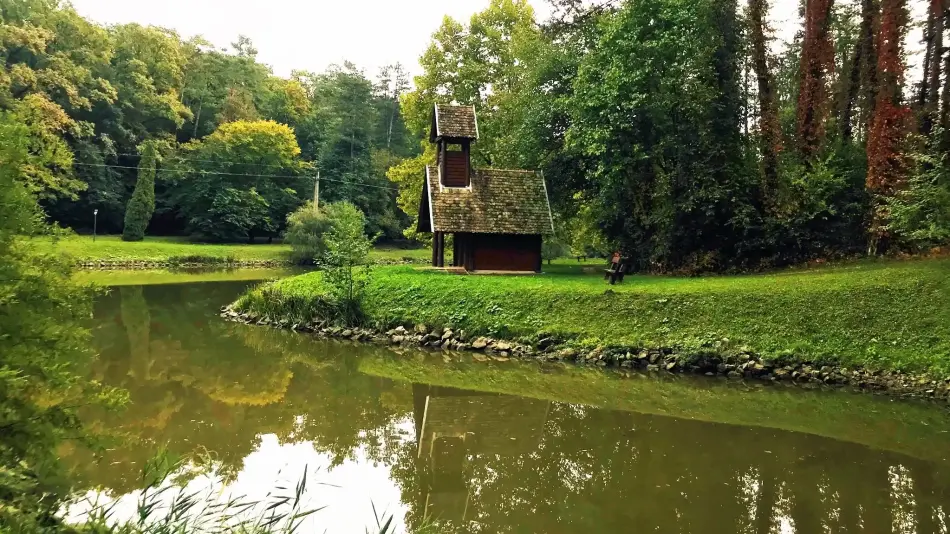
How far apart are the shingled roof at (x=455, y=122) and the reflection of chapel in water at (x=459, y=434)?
40.5ft

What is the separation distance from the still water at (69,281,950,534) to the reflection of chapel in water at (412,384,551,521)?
0.14ft

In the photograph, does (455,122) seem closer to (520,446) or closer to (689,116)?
(689,116)

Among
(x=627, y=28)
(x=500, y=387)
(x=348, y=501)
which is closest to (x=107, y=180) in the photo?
(x=627, y=28)

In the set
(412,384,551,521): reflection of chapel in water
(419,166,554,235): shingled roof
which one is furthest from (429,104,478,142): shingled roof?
(412,384,551,521): reflection of chapel in water

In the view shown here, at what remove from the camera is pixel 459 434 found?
981cm

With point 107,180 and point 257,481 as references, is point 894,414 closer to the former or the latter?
point 257,481

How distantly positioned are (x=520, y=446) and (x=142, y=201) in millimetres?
42345

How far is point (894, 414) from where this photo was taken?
35.4 feet

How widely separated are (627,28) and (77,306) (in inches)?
767

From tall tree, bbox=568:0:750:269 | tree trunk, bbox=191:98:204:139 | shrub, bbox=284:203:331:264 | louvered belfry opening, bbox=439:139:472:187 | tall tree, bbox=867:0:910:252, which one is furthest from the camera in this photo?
tree trunk, bbox=191:98:204:139

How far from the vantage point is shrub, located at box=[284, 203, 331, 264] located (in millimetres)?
41062

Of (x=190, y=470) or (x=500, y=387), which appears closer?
(x=190, y=470)

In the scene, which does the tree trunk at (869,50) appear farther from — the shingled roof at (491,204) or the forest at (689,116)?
the shingled roof at (491,204)

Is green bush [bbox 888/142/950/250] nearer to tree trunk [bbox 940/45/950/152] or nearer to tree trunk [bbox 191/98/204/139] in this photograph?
tree trunk [bbox 940/45/950/152]
